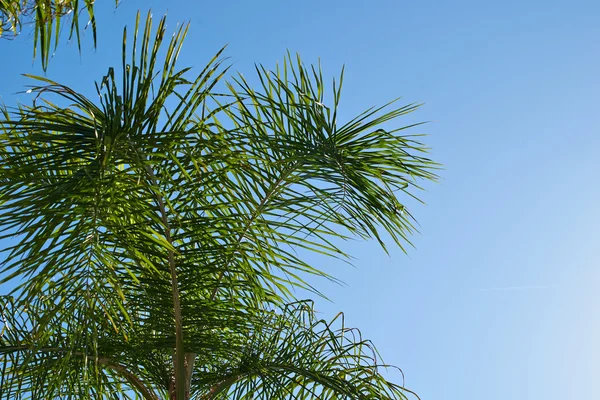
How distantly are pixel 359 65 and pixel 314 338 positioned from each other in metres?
2.96

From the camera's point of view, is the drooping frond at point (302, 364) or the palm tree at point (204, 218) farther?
the drooping frond at point (302, 364)

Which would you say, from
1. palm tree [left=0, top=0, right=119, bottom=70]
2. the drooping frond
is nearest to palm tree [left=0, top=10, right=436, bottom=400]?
the drooping frond

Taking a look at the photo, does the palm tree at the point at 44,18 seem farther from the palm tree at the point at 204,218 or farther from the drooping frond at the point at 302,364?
the drooping frond at the point at 302,364

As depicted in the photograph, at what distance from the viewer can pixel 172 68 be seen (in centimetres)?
217

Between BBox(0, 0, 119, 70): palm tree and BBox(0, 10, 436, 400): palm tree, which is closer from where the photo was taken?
BBox(0, 0, 119, 70): palm tree

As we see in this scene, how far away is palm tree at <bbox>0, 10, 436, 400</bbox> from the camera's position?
203cm

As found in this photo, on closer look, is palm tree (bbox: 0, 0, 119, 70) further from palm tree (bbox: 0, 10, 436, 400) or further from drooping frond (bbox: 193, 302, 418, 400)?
drooping frond (bbox: 193, 302, 418, 400)

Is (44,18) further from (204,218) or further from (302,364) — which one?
(302,364)

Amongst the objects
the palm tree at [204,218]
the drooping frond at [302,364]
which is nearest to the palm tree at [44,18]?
the palm tree at [204,218]

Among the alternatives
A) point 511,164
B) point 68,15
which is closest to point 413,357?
point 511,164

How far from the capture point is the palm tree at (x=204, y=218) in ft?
6.66

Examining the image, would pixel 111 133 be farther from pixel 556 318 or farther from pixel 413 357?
pixel 556 318

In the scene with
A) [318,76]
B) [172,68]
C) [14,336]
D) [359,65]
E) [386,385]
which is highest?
[359,65]

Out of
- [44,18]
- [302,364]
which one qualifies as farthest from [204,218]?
[44,18]
